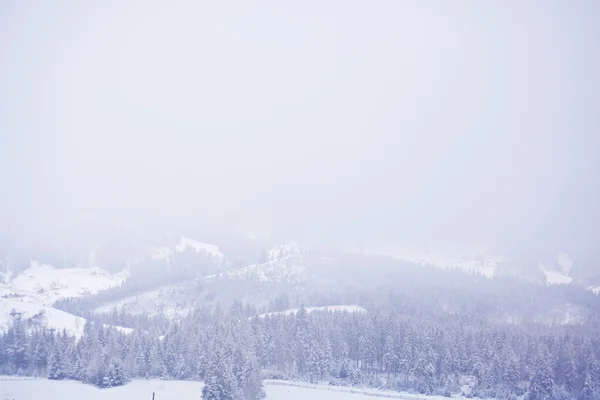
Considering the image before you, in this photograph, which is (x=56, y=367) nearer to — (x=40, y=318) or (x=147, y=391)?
(x=147, y=391)

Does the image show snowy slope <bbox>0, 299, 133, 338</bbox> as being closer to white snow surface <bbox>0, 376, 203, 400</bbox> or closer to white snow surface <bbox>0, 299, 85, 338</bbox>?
white snow surface <bbox>0, 299, 85, 338</bbox>

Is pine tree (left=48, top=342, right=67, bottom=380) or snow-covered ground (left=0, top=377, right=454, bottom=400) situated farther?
pine tree (left=48, top=342, right=67, bottom=380)

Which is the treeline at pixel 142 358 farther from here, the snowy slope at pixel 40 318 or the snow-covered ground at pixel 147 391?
the snowy slope at pixel 40 318

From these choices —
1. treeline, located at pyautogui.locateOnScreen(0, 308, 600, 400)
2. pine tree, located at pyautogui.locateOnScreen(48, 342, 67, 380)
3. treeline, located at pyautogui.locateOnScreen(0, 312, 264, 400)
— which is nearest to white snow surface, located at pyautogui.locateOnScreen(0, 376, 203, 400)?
pine tree, located at pyautogui.locateOnScreen(48, 342, 67, 380)

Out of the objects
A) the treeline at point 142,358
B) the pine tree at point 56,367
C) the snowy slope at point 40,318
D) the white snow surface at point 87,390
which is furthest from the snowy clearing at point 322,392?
the snowy slope at point 40,318

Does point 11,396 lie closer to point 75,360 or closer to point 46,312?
point 75,360

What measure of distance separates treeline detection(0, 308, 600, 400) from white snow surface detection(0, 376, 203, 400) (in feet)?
12.0

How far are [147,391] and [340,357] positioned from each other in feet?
158

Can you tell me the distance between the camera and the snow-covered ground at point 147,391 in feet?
292

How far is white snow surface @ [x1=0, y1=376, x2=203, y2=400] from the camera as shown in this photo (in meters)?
88.1

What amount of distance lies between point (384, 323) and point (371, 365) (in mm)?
13203

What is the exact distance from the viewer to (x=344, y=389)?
352 ft

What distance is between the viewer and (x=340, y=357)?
122000 mm

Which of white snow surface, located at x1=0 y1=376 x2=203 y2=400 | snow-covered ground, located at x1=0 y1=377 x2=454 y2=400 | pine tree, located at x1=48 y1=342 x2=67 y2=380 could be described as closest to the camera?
white snow surface, located at x1=0 y1=376 x2=203 y2=400
